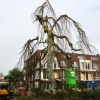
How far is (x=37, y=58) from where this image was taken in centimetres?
1998

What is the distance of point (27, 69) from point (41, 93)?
231 centimetres

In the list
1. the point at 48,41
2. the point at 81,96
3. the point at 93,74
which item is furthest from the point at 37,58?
the point at 93,74

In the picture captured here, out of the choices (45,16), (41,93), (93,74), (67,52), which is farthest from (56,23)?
(93,74)

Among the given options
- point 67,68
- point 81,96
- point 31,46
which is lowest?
point 81,96

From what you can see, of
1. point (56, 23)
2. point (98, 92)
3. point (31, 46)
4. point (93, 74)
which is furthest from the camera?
point (93, 74)

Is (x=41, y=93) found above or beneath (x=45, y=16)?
beneath

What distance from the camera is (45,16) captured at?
18594mm

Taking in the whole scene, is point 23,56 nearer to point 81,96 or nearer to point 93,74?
point 81,96

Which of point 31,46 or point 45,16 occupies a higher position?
point 45,16

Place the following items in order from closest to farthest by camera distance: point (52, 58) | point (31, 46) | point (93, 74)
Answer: point (52, 58) < point (31, 46) < point (93, 74)

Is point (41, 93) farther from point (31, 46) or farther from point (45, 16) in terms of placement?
point (45, 16)

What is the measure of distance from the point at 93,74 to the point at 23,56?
188 feet

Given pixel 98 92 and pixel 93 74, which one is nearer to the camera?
pixel 98 92

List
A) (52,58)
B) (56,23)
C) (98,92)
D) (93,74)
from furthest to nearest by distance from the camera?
(93,74)
(56,23)
(52,58)
(98,92)
